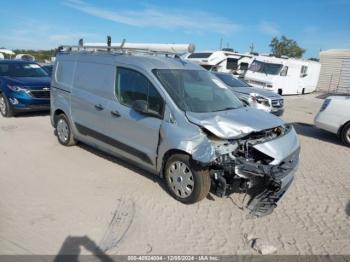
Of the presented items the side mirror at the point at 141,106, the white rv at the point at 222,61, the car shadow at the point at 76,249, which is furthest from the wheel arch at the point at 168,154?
the white rv at the point at 222,61

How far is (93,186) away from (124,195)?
0.58 m

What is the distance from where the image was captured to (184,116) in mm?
4234

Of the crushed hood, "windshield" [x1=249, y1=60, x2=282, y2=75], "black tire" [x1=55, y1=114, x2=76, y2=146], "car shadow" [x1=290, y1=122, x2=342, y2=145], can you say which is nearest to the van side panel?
"black tire" [x1=55, y1=114, x2=76, y2=146]

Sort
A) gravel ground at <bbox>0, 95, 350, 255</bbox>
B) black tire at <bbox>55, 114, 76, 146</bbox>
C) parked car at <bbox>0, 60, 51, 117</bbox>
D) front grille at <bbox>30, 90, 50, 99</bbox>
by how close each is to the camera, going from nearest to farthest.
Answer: gravel ground at <bbox>0, 95, 350, 255</bbox> < black tire at <bbox>55, 114, 76, 146</bbox> < parked car at <bbox>0, 60, 51, 117</bbox> < front grille at <bbox>30, 90, 50, 99</bbox>

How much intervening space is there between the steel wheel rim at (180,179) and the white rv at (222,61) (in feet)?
51.6

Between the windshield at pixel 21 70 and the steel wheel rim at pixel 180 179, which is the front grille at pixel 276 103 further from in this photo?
the windshield at pixel 21 70

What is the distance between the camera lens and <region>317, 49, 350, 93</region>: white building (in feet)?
88.7

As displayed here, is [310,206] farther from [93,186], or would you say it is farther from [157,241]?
[93,186]

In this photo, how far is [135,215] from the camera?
13.2ft

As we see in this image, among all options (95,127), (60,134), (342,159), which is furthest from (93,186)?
(342,159)

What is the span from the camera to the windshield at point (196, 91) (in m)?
4.53

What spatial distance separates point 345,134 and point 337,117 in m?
0.46

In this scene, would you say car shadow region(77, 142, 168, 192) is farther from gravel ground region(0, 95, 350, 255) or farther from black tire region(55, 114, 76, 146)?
black tire region(55, 114, 76, 146)

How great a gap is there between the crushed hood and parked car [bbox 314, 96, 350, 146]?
4.02m
